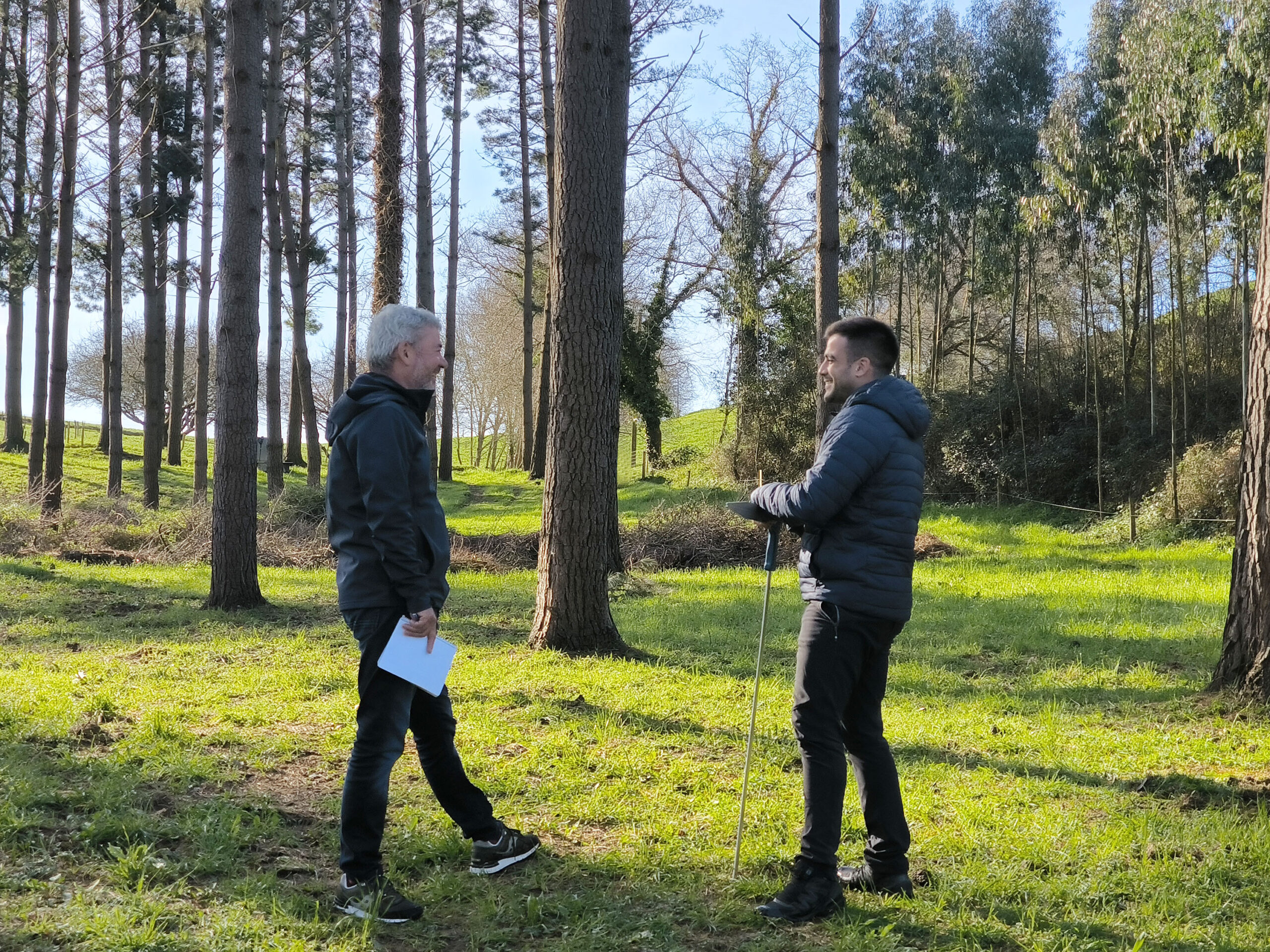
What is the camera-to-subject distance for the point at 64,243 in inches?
626

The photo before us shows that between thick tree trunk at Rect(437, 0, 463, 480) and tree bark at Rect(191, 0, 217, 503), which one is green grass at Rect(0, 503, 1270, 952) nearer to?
tree bark at Rect(191, 0, 217, 503)

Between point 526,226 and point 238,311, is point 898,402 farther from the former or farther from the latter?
point 526,226

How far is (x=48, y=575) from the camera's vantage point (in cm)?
1154

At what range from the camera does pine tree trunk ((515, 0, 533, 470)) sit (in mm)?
27547

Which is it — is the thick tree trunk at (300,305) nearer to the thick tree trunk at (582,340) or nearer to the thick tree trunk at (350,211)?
the thick tree trunk at (350,211)

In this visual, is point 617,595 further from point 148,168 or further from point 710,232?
point 710,232

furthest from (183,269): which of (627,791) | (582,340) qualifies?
(627,791)

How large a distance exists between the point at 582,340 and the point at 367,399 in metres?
4.46

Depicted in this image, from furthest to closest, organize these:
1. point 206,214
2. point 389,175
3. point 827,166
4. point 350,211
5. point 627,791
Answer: point 350,211 < point 206,214 < point 389,175 < point 827,166 < point 627,791

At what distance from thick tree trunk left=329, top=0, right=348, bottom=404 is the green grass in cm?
1492

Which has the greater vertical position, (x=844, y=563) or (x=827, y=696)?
(x=844, y=563)

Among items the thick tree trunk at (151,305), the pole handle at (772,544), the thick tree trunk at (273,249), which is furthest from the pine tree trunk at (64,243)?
the pole handle at (772,544)

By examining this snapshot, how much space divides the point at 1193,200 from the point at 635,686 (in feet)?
52.2

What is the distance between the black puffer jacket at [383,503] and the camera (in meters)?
3.10
